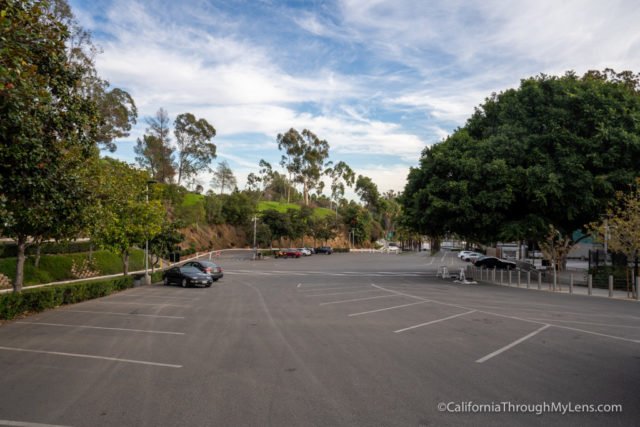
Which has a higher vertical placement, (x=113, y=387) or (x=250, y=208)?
(x=250, y=208)

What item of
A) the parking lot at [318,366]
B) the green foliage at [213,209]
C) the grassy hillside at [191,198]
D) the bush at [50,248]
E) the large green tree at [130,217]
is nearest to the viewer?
the parking lot at [318,366]

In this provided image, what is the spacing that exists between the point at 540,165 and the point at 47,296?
86.0ft

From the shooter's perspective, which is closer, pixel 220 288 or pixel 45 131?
pixel 45 131

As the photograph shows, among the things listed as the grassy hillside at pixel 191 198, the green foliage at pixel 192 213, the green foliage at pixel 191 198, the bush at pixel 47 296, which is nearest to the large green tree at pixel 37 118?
the bush at pixel 47 296

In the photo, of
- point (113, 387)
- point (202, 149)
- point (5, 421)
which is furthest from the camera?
point (202, 149)

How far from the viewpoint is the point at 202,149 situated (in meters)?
67.8

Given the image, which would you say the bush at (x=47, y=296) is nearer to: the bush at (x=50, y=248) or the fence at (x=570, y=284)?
the bush at (x=50, y=248)

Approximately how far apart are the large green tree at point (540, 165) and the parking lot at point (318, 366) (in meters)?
12.3

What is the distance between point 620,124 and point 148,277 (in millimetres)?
29720

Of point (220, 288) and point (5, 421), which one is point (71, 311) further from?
point (5, 421)

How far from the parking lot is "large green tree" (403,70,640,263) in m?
12.3

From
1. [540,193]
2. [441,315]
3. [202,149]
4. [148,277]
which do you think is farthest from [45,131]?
[202,149]

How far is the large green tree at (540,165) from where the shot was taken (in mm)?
26281

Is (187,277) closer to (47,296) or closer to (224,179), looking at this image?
(47,296)
